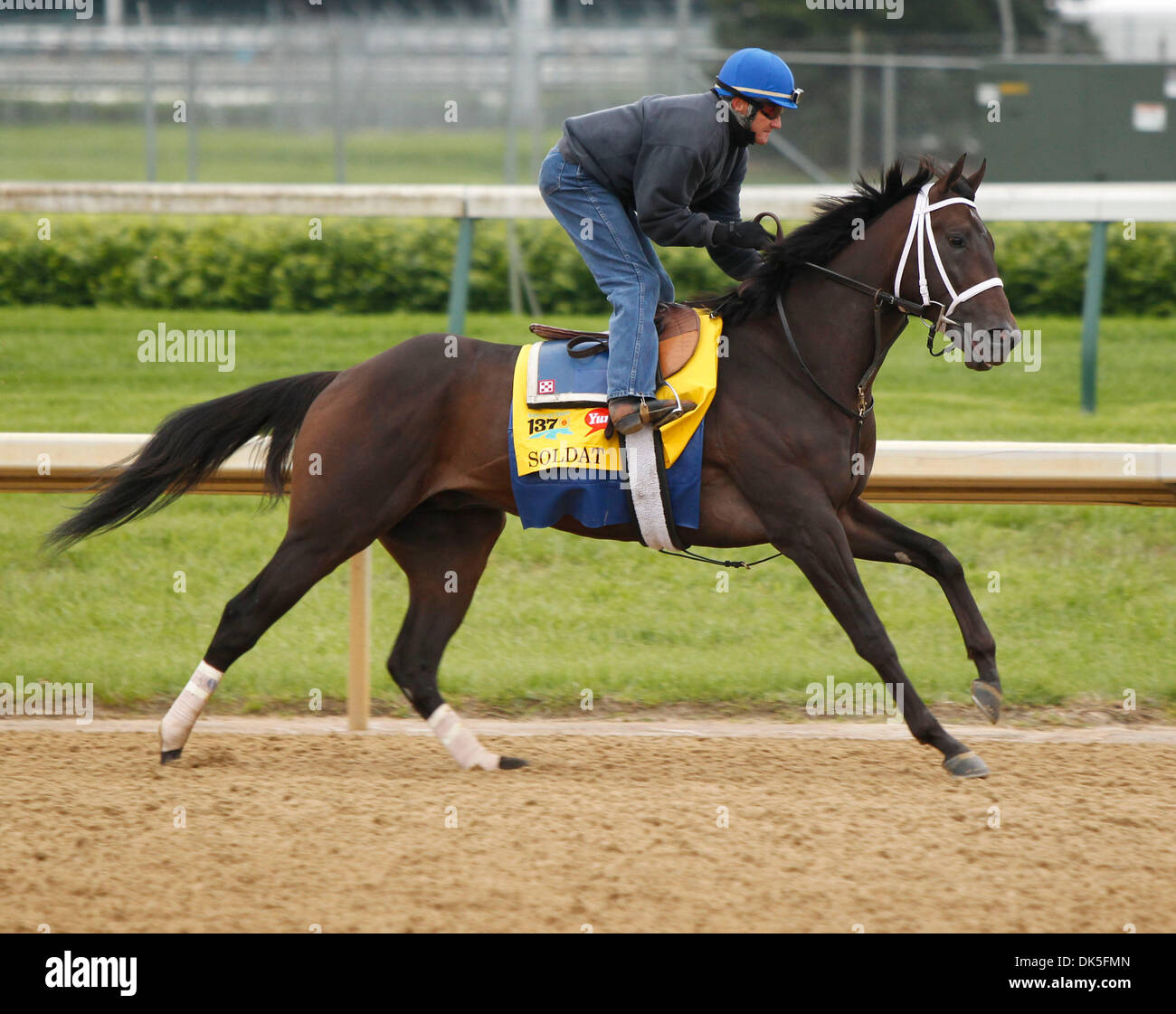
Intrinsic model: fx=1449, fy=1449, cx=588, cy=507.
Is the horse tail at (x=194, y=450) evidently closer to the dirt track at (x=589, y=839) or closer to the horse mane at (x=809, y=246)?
the dirt track at (x=589, y=839)

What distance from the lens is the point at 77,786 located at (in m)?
4.73

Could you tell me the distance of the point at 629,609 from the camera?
7.11m

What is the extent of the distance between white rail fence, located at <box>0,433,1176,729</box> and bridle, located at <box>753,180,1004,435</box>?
0.90m

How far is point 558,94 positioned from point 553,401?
14.0m

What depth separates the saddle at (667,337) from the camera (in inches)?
191

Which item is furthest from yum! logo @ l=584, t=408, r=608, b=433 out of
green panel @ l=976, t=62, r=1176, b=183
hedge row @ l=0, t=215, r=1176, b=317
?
green panel @ l=976, t=62, r=1176, b=183

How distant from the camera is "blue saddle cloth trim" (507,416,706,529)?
4816 mm


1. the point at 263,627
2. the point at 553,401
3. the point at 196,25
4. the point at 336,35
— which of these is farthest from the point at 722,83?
the point at 196,25

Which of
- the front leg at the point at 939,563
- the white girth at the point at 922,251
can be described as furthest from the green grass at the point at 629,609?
the white girth at the point at 922,251

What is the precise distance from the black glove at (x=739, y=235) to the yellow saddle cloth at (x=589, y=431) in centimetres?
38

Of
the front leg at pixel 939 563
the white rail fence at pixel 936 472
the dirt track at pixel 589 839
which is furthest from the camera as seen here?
the white rail fence at pixel 936 472

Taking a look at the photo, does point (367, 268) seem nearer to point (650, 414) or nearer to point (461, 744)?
point (461, 744)

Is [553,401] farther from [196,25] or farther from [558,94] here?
[196,25]

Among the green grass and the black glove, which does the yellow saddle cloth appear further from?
the green grass
